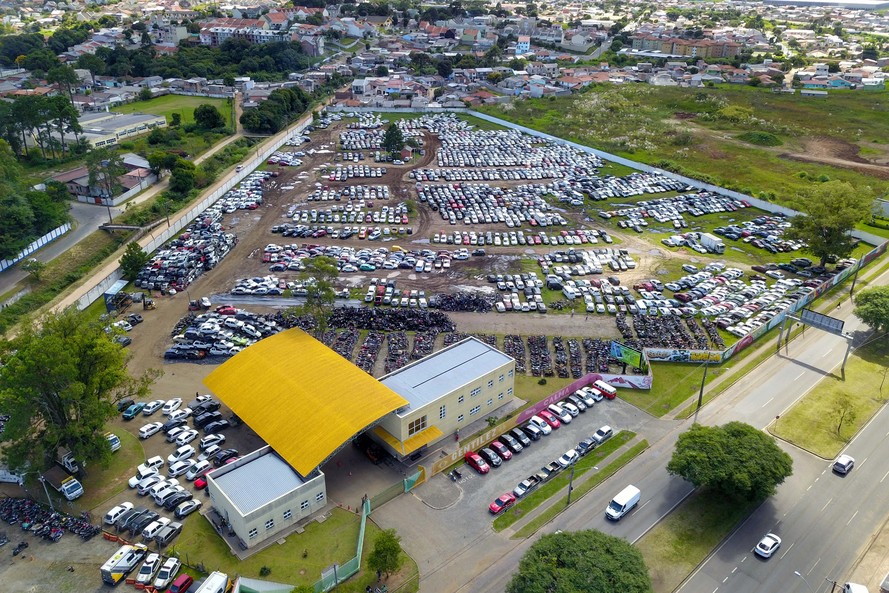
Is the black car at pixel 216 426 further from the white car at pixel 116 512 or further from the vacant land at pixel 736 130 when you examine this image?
the vacant land at pixel 736 130

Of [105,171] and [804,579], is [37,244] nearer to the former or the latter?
[105,171]

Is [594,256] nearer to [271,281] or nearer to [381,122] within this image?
[271,281]

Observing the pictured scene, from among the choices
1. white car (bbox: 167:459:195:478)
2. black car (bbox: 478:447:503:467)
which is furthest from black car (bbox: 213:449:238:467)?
black car (bbox: 478:447:503:467)

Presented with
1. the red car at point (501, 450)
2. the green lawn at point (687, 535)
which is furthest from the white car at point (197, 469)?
the green lawn at point (687, 535)

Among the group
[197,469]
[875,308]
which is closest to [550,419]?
[197,469]

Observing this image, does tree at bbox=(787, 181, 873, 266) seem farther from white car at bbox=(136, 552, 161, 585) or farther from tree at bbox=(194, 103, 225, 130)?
tree at bbox=(194, 103, 225, 130)

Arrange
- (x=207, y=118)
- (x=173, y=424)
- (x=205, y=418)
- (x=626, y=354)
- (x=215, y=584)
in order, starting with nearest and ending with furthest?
1. (x=215, y=584)
2. (x=173, y=424)
3. (x=205, y=418)
4. (x=626, y=354)
5. (x=207, y=118)
